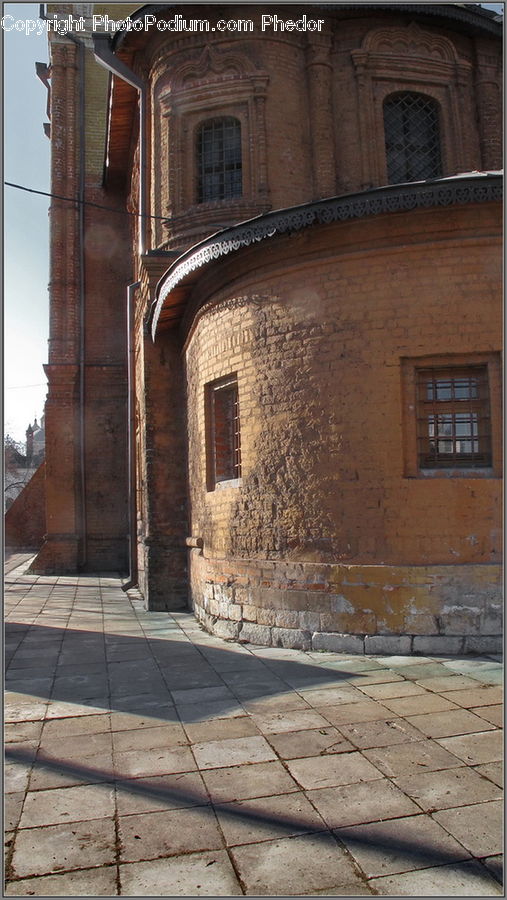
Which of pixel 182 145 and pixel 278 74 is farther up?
pixel 278 74

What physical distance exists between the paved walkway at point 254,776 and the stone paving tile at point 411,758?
0.01 metres

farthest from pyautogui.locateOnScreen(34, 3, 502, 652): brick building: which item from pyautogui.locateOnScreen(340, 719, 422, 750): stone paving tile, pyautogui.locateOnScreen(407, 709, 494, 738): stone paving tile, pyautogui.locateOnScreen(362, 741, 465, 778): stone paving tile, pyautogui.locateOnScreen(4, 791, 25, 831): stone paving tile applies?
pyautogui.locateOnScreen(4, 791, 25, 831): stone paving tile

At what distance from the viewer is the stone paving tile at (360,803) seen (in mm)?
3238

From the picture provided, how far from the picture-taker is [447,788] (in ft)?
11.5

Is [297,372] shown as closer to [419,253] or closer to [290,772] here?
[419,253]

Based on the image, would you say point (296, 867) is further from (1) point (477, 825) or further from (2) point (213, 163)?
(2) point (213, 163)

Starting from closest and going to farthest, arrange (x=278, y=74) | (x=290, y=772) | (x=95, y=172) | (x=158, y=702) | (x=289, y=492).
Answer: (x=290, y=772) < (x=158, y=702) < (x=289, y=492) < (x=278, y=74) < (x=95, y=172)

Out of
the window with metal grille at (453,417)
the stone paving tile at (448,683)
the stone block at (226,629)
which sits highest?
the window with metal grille at (453,417)

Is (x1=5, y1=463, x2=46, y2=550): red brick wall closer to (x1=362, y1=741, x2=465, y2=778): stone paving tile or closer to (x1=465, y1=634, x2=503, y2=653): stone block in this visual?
(x1=465, y1=634, x2=503, y2=653): stone block

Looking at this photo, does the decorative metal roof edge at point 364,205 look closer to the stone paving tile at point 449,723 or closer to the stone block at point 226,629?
the stone block at point 226,629

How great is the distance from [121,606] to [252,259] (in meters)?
6.14

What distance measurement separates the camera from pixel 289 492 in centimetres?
704

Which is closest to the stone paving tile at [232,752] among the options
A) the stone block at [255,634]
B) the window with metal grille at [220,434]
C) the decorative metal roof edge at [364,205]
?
the stone block at [255,634]

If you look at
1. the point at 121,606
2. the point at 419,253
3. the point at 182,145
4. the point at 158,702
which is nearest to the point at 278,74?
the point at 182,145
